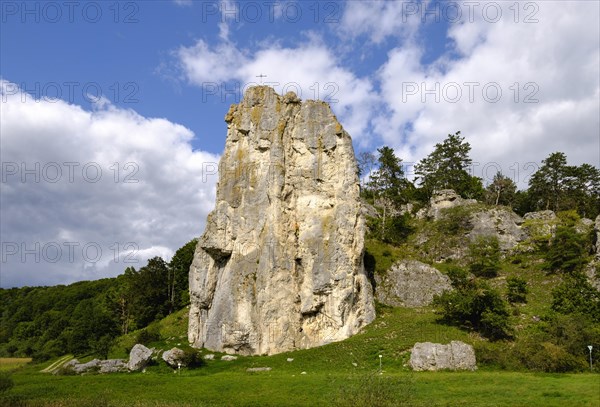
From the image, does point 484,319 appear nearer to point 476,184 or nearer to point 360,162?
point 360,162

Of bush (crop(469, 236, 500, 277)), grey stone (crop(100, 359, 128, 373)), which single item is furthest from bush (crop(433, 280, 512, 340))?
grey stone (crop(100, 359, 128, 373))

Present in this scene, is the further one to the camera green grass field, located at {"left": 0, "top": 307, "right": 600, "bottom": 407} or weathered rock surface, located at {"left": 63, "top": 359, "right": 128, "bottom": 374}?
weathered rock surface, located at {"left": 63, "top": 359, "right": 128, "bottom": 374}

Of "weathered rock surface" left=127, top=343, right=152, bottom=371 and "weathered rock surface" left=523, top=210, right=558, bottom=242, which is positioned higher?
"weathered rock surface" left=523, top=210, right=558, bottom=242

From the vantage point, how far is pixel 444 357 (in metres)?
35.9

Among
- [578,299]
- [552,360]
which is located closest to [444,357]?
[552,360]

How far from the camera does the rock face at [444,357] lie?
35.5 meters

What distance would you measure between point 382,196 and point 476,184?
2010cm

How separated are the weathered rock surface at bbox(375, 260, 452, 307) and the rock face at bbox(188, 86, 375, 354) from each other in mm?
5584

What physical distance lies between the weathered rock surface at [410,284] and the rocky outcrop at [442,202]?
60.3ft

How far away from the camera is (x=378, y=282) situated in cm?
5728

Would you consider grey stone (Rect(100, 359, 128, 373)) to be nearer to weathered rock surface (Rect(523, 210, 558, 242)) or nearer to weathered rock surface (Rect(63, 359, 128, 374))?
weathered rock surface (Rect(63, 359, 128, 374))

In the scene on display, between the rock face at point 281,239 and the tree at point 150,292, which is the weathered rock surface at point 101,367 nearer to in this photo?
the rock face at point 281,239

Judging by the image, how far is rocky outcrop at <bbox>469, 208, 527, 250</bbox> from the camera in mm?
67250

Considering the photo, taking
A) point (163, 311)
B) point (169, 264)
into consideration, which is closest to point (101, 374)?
point (163, 311)
